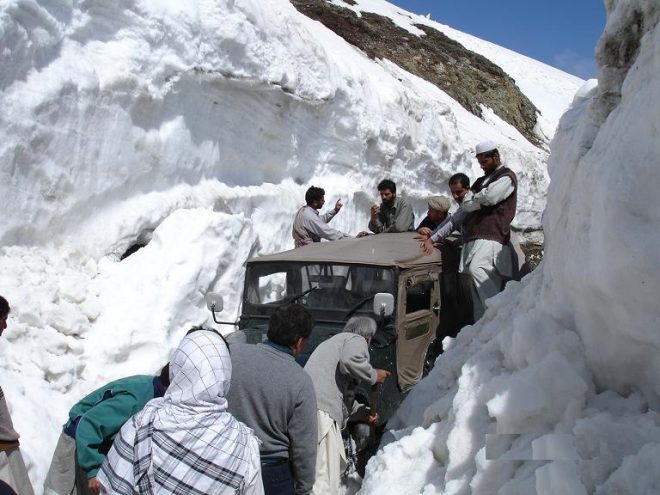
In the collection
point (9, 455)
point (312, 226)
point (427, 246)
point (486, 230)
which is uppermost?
point (486, 230)

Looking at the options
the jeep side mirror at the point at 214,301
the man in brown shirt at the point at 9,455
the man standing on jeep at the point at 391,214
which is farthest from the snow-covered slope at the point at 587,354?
the man standing on jeep at the point at 391,214

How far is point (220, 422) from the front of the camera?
2756 millimetres

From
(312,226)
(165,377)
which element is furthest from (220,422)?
(312,226)

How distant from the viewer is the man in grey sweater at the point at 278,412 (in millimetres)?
3105

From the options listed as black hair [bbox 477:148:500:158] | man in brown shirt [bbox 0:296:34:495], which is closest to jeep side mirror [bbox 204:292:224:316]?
man in brown shirt [bbox 0:296:34:495]

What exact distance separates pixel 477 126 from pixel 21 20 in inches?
552

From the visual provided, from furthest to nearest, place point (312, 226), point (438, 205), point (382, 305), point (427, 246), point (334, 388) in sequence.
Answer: point (312, 226) → point (438, 205) → point (427, 246) → point (382, 305) → point (334, 388)

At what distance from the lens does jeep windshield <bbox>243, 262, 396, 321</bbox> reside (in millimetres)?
5430

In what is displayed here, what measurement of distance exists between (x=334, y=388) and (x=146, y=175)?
15.9ft

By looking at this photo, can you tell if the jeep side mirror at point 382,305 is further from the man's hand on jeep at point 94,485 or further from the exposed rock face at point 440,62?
the exposed rock face at point 440,62

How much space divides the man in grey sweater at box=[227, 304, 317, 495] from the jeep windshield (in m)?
2.26

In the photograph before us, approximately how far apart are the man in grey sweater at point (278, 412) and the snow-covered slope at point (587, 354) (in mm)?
423

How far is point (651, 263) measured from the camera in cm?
230

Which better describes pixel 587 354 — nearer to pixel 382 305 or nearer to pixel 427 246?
pixel 382 305
